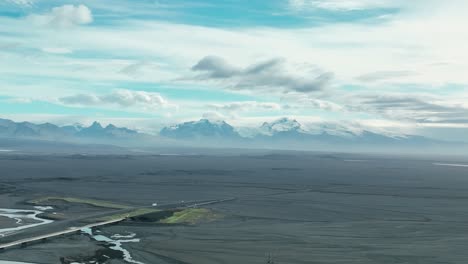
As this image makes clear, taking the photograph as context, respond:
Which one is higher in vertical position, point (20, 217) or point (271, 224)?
point (271, 224)

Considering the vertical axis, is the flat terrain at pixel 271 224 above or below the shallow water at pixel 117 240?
above

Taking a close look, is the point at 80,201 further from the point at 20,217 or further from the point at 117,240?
the point at 117,240

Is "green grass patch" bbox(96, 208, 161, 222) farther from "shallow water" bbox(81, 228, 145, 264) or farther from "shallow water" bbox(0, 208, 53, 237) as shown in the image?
"shallow water" bbox(81, 228, 145, 264)

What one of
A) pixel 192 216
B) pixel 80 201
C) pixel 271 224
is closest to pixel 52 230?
pixel 192 216

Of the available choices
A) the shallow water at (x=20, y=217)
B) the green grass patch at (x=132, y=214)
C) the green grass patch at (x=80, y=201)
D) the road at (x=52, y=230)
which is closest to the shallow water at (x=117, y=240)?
the road at (x=52, y=230)

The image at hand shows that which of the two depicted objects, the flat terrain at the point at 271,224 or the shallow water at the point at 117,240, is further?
the shallow water at the point at 117,240

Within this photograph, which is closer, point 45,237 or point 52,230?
point 45,237

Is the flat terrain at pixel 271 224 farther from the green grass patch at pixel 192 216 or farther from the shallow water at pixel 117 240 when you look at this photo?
the shallow water at pixel 117 240

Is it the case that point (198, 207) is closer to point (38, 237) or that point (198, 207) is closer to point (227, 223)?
point (227, 223)

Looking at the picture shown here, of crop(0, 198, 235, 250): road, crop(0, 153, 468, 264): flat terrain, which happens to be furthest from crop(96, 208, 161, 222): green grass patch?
crop(0, 153, 468, 264): flat terrain

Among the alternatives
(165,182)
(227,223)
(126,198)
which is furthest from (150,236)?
(165,182)
